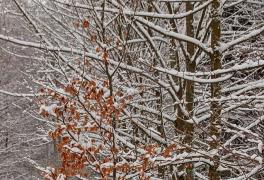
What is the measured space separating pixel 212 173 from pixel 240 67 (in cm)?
164

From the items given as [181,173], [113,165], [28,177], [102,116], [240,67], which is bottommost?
[28,177]

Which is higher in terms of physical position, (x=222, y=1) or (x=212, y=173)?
(x=222, y=1)

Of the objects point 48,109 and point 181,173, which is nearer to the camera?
point 48,109

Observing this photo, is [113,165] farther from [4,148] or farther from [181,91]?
[4,148]

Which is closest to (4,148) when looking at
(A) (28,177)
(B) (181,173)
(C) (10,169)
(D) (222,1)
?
(C) (10,169)

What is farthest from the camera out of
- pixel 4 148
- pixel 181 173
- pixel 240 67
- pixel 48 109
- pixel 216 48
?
pixel 4 148

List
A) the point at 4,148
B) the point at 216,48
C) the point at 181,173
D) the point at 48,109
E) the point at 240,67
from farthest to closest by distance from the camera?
1. the point at 4,148
2. the point at 181,173
3. the point at 216,48
4. the point at 48,109
5. the point at 240,67

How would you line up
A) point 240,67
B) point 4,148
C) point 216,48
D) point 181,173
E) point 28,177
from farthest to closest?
1. point 28,177
2. point 4,148
3. point 181,173
4. point 216,48
5. point 240,67

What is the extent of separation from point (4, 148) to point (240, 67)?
14.1 meters

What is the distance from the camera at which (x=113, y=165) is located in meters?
4.60

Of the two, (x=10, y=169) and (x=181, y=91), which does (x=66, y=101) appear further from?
(x=10, y=169)

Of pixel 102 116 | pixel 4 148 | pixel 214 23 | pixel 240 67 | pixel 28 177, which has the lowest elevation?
pixel 28 177

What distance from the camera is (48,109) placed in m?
4.62

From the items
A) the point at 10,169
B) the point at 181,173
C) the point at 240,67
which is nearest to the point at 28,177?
the point at 10,169
